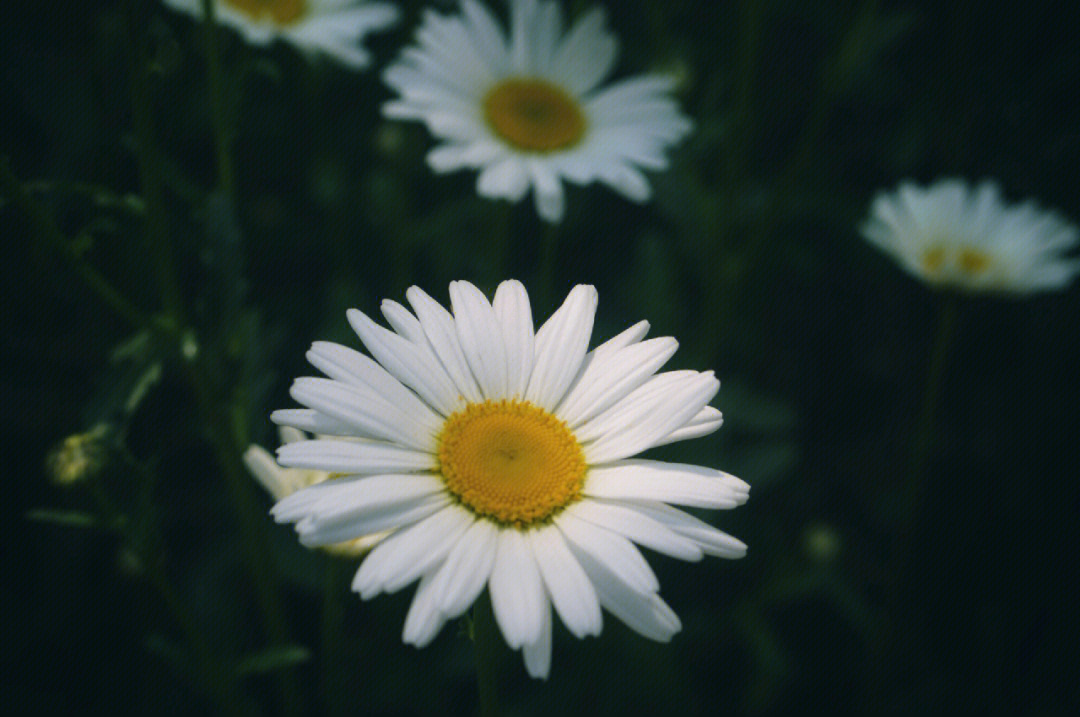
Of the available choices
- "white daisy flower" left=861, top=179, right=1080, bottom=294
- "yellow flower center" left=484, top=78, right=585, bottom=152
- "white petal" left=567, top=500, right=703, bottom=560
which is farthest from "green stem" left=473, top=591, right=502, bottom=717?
"white daisy flower" left=861, top=179, right=1080, bottom=294

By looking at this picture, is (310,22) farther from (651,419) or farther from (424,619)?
(424,619)

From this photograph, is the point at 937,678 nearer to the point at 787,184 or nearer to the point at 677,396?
the point at 787,184

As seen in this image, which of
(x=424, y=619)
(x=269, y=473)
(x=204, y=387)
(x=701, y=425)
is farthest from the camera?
(x=204, y=387)

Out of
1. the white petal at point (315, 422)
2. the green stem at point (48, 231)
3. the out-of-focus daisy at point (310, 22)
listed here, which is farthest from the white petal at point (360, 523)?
the out-of-focus daisy at point (310, 22)

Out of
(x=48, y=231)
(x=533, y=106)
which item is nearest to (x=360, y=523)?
(x=48, y=231)

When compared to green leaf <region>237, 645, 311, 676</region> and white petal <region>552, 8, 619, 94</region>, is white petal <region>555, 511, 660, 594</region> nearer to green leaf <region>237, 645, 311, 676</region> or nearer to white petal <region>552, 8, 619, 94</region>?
green leaf <region>237, 645, 311, 676</region>

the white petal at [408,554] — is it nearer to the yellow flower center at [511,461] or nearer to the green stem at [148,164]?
the yellow flower center at [511,461]
